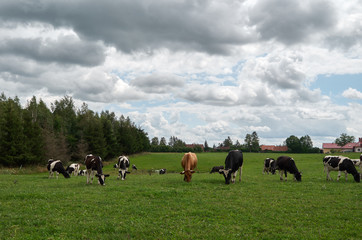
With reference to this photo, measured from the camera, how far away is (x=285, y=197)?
646 inches

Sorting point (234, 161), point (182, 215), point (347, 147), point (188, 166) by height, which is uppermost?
point (347, 147)

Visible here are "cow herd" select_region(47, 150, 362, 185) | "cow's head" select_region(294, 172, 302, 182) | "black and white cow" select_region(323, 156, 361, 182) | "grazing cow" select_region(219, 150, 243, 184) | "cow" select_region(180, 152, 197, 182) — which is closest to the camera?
"grazing cow" select_region(219, 150, 243, 184)

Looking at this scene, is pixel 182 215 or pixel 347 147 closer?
pixel 182 215

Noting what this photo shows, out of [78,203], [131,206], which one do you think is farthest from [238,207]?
[78,203]

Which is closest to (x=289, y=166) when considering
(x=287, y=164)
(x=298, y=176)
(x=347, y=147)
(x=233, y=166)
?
(x=287, y=164)

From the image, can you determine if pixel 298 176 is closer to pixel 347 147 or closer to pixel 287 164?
pixel 287 164

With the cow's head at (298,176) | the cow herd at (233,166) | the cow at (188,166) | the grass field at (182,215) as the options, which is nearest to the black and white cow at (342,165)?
the cow herd at (233,166)

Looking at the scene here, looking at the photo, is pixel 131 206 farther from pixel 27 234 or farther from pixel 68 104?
pixel 68 104

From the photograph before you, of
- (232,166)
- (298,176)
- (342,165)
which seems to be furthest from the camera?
(298,176)

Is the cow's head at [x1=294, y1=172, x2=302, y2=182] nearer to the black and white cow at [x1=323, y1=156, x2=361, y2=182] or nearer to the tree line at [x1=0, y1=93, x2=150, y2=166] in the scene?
the black and white cow at [x1=323, y1=156, x2=361, y2=182]

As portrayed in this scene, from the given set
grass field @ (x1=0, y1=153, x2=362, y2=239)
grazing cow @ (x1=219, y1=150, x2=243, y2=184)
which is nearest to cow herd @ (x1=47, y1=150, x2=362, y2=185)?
grazing cow @ (x1=219, y1=150, x2=243, y2=184)

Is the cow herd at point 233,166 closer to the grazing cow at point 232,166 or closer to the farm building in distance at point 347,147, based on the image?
the grazing cow at point 232,166

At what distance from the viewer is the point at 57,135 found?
7231 cm

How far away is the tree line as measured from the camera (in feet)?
173
